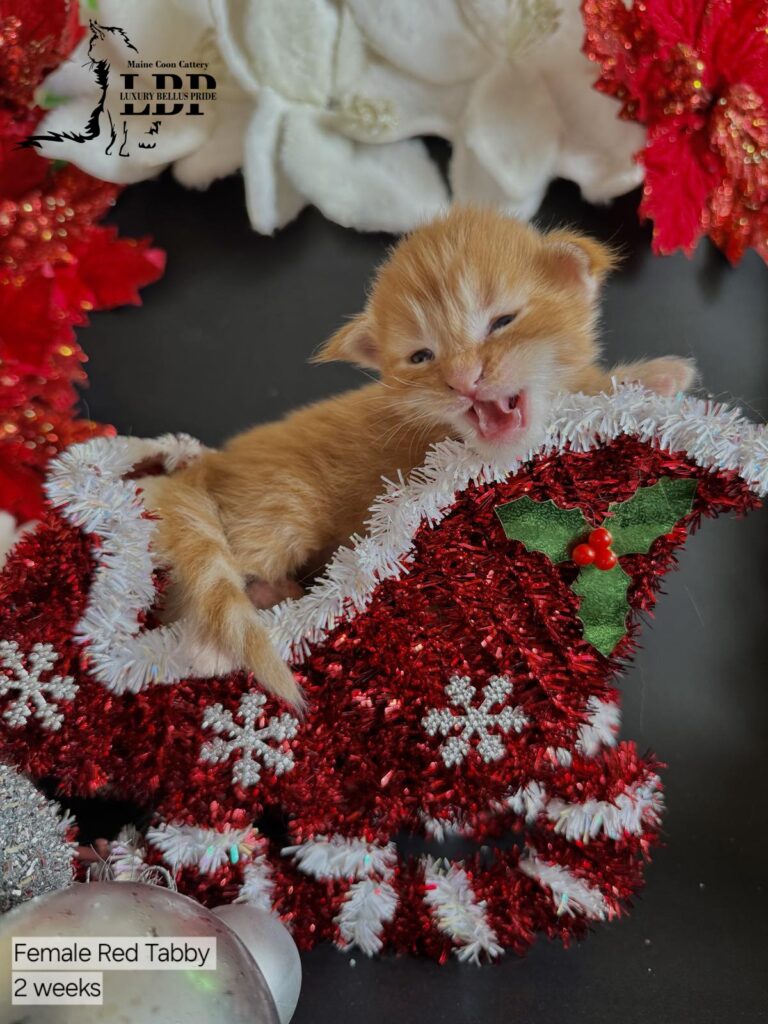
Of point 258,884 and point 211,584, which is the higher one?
Answer: point 211,584

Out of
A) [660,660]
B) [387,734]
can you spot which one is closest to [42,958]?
[387,734]

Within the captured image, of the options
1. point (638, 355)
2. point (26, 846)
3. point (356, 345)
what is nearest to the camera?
point (26, 846)

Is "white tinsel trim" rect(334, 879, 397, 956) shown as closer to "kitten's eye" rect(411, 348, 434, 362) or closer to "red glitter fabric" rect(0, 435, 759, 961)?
"red glitter fabric" rect(0, 435, 759, 961)

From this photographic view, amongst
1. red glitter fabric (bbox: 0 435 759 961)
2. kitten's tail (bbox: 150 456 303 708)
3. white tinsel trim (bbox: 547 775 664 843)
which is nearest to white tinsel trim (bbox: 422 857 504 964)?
red glitter fabric (bbox: 0 435 759 961)

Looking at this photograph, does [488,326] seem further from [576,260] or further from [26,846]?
[26,846]

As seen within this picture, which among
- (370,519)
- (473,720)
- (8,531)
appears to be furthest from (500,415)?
(8,531)

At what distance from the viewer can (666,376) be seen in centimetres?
73

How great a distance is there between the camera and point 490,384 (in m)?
0.62

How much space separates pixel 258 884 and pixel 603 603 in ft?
1.36

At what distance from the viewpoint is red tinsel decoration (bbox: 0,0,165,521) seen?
2.65ft

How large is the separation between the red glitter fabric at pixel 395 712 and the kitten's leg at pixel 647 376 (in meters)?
0.07

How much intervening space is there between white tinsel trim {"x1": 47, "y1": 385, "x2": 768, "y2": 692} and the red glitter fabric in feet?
0.05

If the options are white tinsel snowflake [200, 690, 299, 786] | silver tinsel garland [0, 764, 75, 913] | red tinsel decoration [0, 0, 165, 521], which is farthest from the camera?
red tinsel decoration [0, 0, 165, 521]

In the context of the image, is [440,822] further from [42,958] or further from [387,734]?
[42,958]
